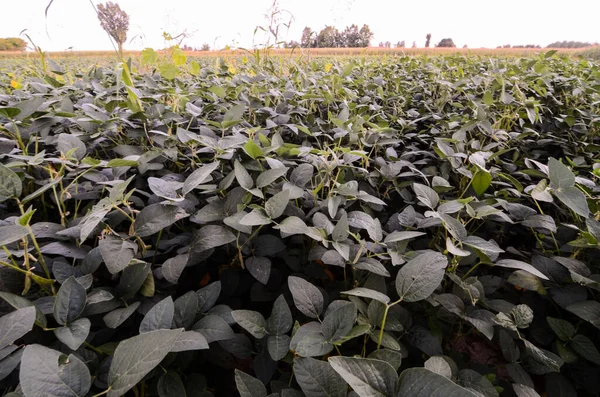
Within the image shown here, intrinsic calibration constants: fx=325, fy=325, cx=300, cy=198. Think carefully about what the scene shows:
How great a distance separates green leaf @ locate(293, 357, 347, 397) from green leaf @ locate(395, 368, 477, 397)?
0.09m

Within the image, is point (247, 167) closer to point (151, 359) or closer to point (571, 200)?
point (151, 359)

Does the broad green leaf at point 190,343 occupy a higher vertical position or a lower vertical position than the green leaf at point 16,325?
lower

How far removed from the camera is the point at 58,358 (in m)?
0.41

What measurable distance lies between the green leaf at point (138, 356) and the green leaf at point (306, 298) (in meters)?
0.25

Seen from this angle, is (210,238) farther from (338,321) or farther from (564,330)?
(564,330)

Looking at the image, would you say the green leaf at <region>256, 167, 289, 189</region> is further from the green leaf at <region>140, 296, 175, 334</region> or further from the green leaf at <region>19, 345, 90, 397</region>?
the green leaf at <region>19, 345, 90, 397</region>

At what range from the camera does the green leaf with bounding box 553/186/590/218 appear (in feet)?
2.39

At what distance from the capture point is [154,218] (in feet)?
2.16

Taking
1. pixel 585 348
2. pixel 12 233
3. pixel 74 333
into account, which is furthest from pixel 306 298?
pixel 585 348

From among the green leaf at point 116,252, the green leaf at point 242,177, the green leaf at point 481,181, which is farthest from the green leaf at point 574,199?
the green leaf at point 116,252

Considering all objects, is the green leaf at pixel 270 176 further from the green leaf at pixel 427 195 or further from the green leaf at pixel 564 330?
the green leaf at pixel 564 330

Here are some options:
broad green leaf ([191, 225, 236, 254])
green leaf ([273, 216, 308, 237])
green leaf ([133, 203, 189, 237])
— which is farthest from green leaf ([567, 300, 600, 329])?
green leaf ([133, 203, 189, 237])

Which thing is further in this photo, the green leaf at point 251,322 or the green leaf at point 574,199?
the green leaf at point 574,199

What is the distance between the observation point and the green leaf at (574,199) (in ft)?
2.39
